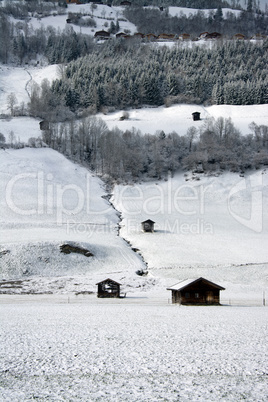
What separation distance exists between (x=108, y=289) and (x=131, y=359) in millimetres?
26897

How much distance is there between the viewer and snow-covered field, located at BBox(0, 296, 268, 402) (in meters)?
11.0

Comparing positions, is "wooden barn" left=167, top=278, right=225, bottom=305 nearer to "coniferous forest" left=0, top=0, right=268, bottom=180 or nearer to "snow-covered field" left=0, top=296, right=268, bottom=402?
"snow-covered field" left=0, top=296, right=268, bottom=402

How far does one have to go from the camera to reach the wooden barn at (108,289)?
40906 mm

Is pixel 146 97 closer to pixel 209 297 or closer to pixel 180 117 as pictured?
pixel 180 117

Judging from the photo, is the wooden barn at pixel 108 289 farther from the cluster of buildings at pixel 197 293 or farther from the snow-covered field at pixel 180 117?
the snow-covered field at pixel 180 117

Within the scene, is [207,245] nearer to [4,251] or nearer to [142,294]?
[142,294]

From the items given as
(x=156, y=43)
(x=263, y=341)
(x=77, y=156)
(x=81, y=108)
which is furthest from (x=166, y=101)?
(x=263, y=341)

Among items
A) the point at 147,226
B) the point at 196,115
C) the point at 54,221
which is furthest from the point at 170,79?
the point at 54,221

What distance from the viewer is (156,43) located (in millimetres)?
198250

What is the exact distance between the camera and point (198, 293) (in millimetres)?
38469

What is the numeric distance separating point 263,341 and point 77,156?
96484 millimetres

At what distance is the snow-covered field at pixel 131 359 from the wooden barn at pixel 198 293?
12598mm

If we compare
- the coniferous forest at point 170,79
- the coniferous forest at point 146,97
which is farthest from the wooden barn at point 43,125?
the coniferous forest at point 170,79

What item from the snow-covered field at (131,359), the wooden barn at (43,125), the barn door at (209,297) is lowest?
the barn door at (209,297)
